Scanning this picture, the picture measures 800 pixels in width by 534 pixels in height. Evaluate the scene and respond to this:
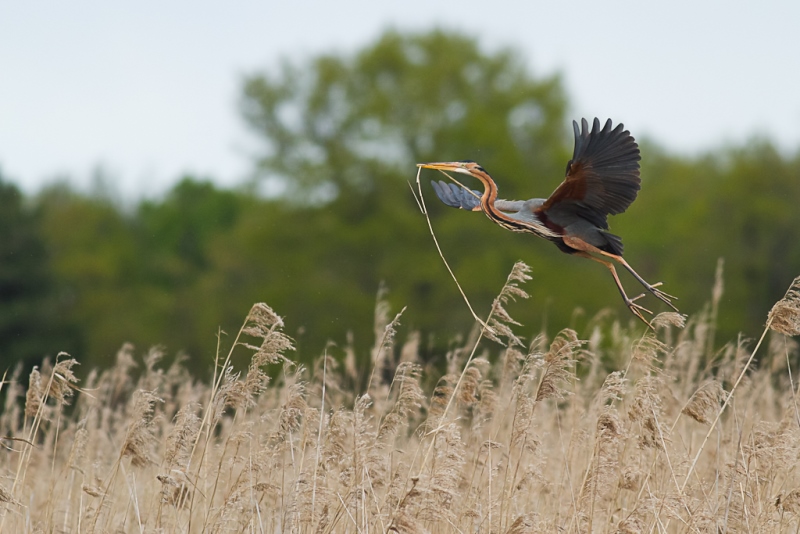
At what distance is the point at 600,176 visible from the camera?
4.06 meters

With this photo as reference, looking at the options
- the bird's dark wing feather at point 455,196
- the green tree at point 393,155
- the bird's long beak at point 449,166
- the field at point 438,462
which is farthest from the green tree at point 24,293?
the bird's long beak at point 449,166

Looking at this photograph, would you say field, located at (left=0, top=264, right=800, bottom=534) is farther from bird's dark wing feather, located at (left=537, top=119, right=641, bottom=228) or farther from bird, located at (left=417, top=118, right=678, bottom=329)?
bird's dark wing feather, located at (left=537, top=119, right=641, bottom=228)

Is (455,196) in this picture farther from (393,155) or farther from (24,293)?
(24,293)

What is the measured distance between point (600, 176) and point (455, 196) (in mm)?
879

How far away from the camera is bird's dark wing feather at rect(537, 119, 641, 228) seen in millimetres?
4051

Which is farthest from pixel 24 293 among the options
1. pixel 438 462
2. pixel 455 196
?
pixel 438 462

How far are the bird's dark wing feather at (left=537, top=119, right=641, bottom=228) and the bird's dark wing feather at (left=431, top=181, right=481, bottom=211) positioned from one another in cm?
62

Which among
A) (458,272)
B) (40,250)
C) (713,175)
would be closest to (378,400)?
(458,272)

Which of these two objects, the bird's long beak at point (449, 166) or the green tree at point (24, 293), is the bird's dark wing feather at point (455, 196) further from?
the green tree at point (24, 293)

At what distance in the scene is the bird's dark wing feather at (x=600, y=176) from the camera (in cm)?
405

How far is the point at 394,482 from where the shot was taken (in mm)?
3914

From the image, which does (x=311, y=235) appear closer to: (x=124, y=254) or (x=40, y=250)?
(x=40, y=250)

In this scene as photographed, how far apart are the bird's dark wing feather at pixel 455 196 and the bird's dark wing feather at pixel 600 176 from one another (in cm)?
62

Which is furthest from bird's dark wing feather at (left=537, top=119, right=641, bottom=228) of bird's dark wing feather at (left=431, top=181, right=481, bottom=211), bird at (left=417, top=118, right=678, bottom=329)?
A: bird's dark wing feather at (left=431, top=181, right=481, bottom=211)
